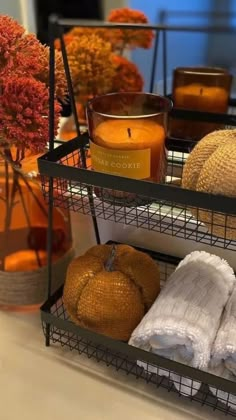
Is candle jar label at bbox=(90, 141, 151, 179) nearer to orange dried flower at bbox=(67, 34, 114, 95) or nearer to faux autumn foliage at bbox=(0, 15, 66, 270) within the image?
faux autumn foliage at bbox=(0, 15, 66, 270)

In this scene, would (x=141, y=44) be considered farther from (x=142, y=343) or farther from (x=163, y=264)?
(x=142, y=343)

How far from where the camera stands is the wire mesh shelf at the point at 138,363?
0.55 m

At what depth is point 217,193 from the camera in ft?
1.56

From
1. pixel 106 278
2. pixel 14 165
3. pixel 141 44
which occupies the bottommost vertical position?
pixel 106 278

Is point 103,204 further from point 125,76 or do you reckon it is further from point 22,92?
point 125,76

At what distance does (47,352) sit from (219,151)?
372mm

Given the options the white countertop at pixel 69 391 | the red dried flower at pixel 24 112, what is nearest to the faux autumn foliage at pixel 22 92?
the red dried flower at pixel 24 112

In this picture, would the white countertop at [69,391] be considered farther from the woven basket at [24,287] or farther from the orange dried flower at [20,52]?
the orange dried flower at [20,52]

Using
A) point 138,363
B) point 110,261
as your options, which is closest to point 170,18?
point 110,261

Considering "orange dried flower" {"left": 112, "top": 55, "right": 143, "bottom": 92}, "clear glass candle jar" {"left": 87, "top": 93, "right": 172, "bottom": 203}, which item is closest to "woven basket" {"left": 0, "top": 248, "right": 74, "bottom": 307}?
"clear glass candle jar" {"left": 87, "top": 93, "right": 172, "bottom": 203}

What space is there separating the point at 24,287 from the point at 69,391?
187 mm

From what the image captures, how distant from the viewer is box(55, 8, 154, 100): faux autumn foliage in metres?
0.84

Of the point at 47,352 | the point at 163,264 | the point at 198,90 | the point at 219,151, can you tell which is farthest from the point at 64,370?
the point at 198,90

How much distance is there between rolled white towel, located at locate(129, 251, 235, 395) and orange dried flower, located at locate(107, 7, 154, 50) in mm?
482
